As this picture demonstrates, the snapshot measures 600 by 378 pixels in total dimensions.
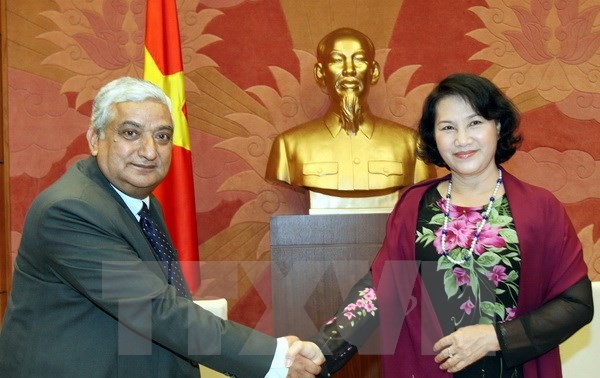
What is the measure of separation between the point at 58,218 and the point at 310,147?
5.71 ft

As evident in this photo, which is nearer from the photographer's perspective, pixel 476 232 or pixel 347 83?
pixel 476 232

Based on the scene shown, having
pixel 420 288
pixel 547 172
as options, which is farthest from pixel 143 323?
pixel 547 172

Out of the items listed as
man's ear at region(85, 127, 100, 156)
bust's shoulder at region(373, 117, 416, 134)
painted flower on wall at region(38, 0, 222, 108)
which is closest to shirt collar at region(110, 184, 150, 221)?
man's ear at region(85, 127, 100, 156)

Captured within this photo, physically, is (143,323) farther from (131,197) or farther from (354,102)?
(354,102)

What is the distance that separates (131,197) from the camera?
76.9 inches

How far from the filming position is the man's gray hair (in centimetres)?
190

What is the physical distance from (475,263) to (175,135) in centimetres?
194

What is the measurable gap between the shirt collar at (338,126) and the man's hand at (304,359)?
1423 millimetres

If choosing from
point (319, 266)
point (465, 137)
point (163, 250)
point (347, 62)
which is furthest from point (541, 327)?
point (347, 62)

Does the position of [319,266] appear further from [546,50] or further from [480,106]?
[546,50]

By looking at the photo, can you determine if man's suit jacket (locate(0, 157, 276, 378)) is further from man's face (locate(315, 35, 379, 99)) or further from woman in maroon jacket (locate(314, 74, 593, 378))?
man's face (locate(315, 35, 379, 99))

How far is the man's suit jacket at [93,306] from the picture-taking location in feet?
5.69

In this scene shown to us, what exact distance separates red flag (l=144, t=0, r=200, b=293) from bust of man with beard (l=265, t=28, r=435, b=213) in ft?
1.43

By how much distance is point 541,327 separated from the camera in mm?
1785
